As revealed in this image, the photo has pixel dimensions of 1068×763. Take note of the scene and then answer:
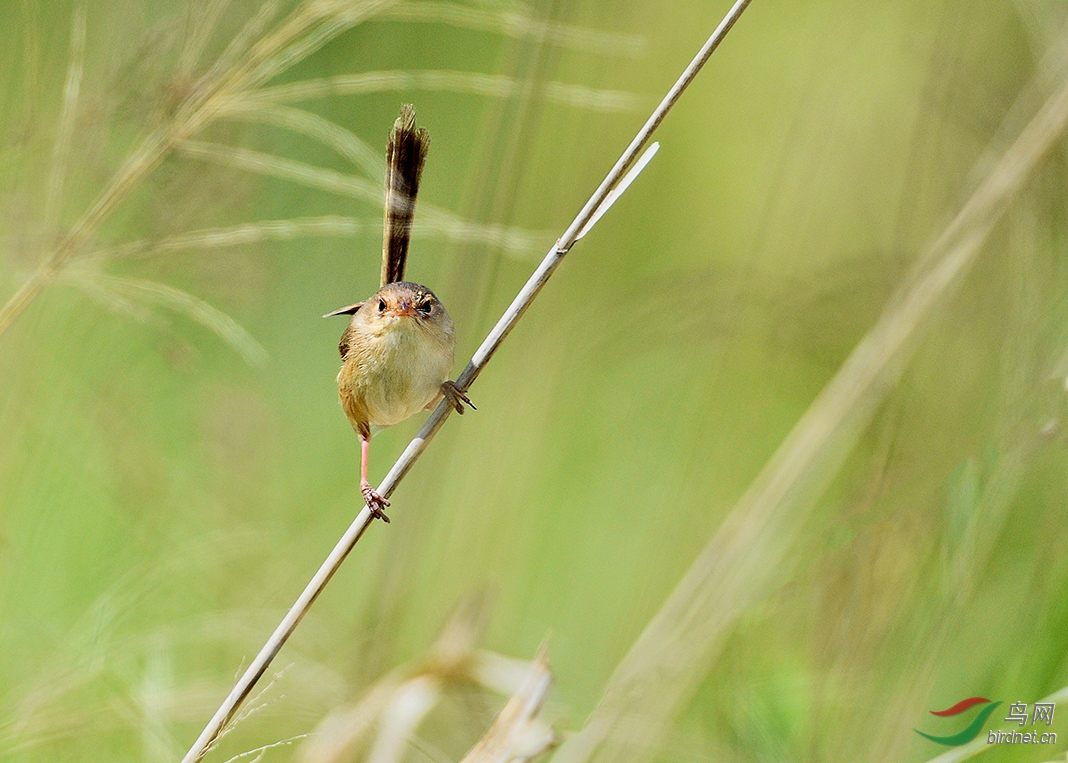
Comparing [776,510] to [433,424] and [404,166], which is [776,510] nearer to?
[433,424]

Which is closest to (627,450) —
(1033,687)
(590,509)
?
(590,509)

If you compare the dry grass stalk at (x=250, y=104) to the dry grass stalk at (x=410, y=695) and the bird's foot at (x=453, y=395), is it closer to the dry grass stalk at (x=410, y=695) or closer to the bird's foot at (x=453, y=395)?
the bird's foot at (x=453, y=395)

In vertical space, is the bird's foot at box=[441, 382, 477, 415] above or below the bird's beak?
below

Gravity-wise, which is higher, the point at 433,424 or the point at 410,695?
the point at 433,424

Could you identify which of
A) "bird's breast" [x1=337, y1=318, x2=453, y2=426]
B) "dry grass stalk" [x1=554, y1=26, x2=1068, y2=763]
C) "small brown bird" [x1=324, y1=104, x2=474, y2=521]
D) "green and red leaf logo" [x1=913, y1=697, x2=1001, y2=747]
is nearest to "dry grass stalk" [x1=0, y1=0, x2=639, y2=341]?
"small brown bird" [x1=324, y1=104, x2=474, y2=521]

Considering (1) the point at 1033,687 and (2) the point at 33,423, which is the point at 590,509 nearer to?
(1) the point at 1033,687

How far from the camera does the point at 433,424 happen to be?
1682 millimetres
